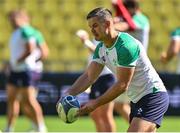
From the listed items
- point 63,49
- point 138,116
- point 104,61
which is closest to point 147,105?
point 138,116

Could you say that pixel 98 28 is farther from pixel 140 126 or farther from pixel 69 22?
pixel 69 22

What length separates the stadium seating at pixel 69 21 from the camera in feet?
61.1

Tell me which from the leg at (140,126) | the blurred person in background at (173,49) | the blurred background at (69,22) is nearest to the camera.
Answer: the leg at (140,126)

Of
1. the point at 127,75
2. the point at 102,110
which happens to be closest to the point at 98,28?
the point at 127,75

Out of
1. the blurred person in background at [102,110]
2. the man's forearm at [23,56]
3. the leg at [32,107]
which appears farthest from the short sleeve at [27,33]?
the blurred person in background at [102,110]

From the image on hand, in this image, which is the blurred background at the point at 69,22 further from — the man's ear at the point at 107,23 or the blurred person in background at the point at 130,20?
the man's ear at the point at 107,23

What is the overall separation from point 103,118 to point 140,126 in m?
2.66

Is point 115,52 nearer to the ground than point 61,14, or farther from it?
farther from it

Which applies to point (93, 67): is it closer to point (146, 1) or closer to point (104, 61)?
point (104, 61)

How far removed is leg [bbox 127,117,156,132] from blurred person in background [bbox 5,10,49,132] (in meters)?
5.19

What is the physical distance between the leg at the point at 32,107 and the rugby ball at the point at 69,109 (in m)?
5.17

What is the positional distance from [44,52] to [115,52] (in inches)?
237

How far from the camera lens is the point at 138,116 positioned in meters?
6.99

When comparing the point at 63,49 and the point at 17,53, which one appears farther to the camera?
the point at 63,49
